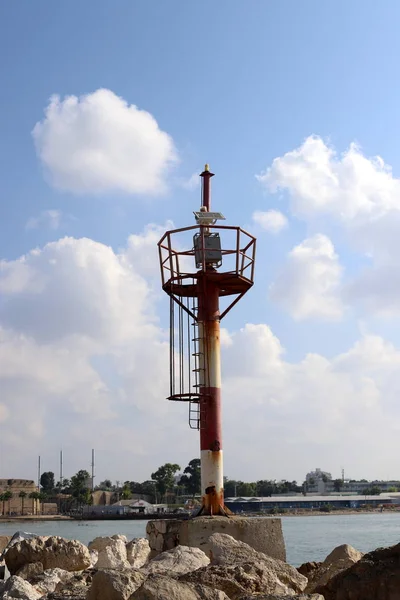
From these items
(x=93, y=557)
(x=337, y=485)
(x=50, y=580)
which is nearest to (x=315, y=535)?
(x=93, y=557)

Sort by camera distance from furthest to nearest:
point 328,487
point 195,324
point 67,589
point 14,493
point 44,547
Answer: point 328,487 < point 14,493 < point 195,324 < point 44,547 < point 67,589

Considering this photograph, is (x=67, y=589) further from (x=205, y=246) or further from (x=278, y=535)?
(x=205, y=246)

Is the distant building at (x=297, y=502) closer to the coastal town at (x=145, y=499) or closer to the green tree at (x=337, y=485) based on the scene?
the coastal town at (x=145, y=499)

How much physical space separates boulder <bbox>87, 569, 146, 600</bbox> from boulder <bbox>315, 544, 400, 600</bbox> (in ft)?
6.06

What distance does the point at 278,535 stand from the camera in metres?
12.9

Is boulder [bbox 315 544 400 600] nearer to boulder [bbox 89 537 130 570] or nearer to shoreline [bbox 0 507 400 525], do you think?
boulder [bbox 89 537 130 570]

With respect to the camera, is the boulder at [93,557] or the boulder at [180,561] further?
the boulder at [93,557]

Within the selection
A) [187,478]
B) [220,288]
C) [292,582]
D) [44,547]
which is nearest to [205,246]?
[220,288]

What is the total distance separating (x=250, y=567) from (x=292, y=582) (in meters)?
0.65

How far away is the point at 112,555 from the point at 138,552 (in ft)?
4.01

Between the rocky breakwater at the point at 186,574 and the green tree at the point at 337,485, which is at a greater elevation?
the rocky breakwater at the point at 186,574

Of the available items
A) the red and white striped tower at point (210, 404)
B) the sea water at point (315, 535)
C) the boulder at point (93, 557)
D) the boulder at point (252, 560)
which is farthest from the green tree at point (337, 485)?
the boulder at point (252, 560)

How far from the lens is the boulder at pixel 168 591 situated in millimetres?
6246

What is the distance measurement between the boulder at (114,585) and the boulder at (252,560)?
7.11ft
